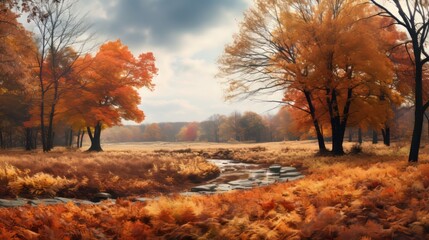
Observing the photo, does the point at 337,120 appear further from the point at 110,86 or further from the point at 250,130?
the point at 250,130

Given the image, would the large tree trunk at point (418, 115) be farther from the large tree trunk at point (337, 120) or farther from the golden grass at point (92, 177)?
the golden grass at point (92, 177)

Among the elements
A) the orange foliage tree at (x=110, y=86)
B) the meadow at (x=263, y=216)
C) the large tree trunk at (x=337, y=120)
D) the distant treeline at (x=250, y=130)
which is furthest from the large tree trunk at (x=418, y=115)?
the orange foliage tree at (x=110, y=86)

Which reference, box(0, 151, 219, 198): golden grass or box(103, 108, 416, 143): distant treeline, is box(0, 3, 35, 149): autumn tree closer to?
box(0, 151, 219, 198): golden grass

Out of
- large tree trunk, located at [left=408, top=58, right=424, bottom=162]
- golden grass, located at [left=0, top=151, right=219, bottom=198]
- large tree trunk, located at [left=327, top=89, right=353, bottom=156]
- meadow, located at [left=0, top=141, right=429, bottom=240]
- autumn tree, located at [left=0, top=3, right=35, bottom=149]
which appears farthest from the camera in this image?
large tree trunk, located at [left=327, top=89, right=353, bottom=156]

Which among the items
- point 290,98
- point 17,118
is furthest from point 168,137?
point 290,98

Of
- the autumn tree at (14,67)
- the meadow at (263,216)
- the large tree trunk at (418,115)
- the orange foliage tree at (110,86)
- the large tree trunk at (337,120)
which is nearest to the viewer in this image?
the meadow at (263,216)

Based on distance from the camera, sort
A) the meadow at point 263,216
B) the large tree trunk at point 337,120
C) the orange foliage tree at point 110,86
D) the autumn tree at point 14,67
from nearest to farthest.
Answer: the meadow at point 263,216 < the autumn tree at point 14,67 < the large tree trunk at point 337,120 < the orange foliage tree at point 110,86

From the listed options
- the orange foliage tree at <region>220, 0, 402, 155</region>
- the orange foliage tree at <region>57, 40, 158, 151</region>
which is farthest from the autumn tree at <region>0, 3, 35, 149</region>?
the orange foliage tree at <region>220, 0, 402, 155</region>

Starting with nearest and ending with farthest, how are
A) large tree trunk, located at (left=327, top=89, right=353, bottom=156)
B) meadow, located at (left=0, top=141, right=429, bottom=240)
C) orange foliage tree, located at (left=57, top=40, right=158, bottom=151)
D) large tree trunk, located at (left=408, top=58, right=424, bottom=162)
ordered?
meadow, located at (left=0, top=141, right=429, bottom=240)
large tree trunk, located at (left=408, top=58, right=424, bottom=162)
large tree trunk, located at (left=327, top=89, right=353, bottom=156)
orange foliage tree, located at (left=57, top=40, right=158, bottom=151)

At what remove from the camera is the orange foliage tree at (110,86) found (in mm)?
31203

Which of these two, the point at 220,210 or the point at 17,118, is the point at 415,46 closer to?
the point at 220,210

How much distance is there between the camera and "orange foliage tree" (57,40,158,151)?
31.2 meters

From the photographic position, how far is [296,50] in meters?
23.8

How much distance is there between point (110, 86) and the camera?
3216cm
